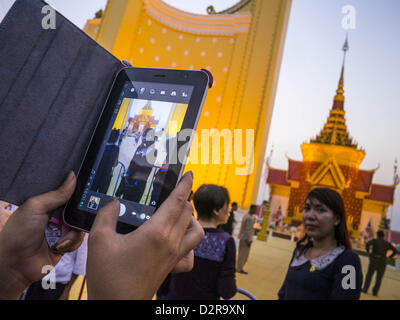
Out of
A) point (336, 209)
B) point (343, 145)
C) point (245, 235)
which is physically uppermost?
point (343, 145)

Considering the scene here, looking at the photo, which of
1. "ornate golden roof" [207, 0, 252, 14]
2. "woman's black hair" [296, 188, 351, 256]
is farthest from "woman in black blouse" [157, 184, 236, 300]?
"ornate golden roof" [207, 0, 252, 14]

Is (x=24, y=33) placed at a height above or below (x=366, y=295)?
above

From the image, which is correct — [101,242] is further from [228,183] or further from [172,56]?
[172,56]

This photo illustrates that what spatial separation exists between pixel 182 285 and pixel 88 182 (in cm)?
90

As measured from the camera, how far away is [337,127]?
2106 centimetres

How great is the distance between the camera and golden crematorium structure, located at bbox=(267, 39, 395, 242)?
60.2ft

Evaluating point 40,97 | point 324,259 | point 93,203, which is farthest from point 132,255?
point 324,259

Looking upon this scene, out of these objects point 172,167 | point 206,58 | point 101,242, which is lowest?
point 101,242

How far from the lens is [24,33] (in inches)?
16.8

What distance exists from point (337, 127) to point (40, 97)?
2411cm

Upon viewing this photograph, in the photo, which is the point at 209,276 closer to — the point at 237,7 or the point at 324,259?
the point at 324,259

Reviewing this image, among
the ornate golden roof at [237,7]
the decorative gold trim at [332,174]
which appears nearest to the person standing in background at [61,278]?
the ornate golden roof at [237,7]

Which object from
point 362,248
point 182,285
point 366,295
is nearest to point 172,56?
point 182,285

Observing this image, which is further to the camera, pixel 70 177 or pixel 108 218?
pixel 70 177
